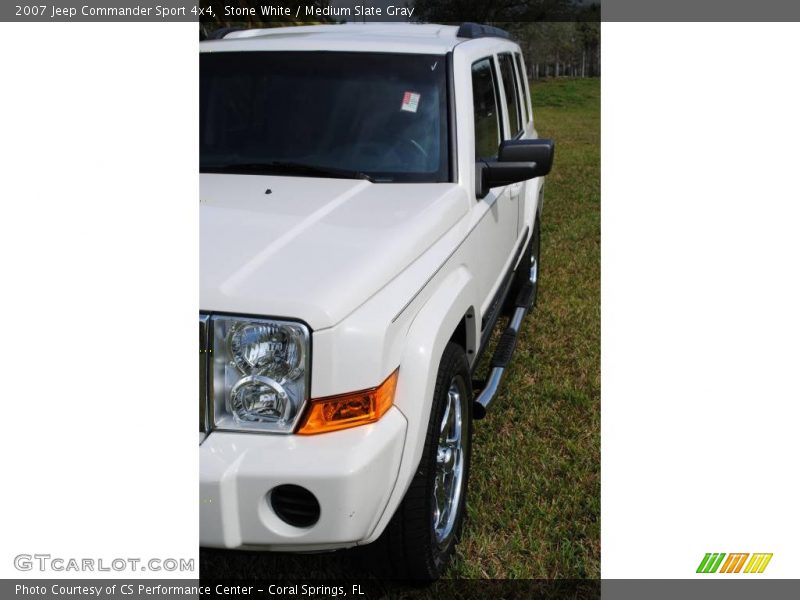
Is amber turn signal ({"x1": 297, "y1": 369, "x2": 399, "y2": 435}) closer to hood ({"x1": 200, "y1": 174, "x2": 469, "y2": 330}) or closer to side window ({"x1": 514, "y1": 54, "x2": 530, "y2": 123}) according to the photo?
hood ({"x1": 200, "y1": 174, "x2": 469, "y2": 330})

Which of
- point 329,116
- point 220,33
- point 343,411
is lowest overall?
point 343,411

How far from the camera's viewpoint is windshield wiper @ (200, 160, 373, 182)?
3.37m

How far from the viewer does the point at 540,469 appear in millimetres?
3688

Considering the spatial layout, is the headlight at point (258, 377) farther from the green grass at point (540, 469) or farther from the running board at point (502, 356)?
the running board at point (502, 356)

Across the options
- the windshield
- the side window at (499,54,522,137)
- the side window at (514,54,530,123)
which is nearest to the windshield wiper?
the windshield

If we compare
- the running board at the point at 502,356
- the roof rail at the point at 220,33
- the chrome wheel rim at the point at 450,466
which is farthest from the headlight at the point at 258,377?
the roof rail at the point at 220,33

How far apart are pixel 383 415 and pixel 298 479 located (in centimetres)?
30

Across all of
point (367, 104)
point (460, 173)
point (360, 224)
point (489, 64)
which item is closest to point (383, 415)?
point (360, 224)

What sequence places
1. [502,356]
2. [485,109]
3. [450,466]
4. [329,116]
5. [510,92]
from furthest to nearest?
[510,92] → [502,356] → [485,109] → [329,116] → [450,466]

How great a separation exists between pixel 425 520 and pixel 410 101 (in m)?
1.73

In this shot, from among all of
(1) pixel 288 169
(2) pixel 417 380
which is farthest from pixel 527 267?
→ (2) pixel 417 380

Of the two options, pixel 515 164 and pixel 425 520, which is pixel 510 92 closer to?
pixel 515 164

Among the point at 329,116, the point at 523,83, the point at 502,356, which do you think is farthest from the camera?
the point at 523,83

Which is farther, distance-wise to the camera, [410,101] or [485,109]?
[485,109]
